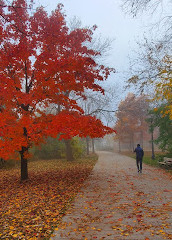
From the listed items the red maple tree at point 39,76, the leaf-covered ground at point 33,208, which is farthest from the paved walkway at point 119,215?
the red maple tree at point 39,76

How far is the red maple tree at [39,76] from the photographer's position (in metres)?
8.41

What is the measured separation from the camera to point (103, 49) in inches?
774

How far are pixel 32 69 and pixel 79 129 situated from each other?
168 inches

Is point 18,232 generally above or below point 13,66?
below

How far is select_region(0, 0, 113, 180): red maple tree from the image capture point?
8.41m

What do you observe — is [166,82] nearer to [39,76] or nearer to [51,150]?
[39,76]

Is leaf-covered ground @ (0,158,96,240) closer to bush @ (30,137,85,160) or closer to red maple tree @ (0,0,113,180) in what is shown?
red maple tree @ (0,0,113,180)

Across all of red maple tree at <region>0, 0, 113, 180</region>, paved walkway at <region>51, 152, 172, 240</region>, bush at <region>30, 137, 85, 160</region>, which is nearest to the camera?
paved walkway at <region>51, 152, 172, 240</region>

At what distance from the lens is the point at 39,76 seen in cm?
920

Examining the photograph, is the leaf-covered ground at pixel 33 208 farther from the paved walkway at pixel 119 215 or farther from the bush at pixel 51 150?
the bush at pixel 51 150

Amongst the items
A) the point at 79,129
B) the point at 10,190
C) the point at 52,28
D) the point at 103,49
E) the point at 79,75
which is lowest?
the point at 10,190

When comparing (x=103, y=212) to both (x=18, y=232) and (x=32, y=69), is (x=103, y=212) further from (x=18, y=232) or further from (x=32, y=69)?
(x=32, y=69)

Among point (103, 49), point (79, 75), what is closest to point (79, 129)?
point (79, 75)

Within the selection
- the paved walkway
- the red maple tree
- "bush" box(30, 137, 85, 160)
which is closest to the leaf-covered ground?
the paved walkway
